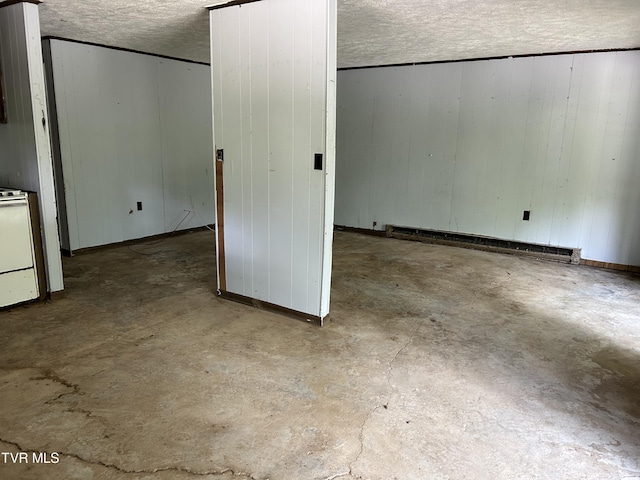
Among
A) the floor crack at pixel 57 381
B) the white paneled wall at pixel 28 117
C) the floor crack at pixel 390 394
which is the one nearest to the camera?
the floor crack at pixel 390 394

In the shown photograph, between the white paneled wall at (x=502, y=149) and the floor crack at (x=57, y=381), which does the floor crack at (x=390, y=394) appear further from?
the white paneled wall at (x=502, y=149)

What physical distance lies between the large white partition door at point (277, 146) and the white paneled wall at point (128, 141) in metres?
2.25

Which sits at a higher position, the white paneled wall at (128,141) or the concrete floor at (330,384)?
the white paneled wall at (128,141)

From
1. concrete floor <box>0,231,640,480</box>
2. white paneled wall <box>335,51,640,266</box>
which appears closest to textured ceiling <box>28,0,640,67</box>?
white paneled wall <box>335,51,640,266</box>

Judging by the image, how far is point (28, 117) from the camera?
3.44 meters

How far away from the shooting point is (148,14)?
138 inches

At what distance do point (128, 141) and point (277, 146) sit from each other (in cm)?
292

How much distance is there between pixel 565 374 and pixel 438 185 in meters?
3.48

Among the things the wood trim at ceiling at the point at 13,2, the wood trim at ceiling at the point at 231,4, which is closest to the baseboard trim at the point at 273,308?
the wood trim at ceiling at the point at 231,4

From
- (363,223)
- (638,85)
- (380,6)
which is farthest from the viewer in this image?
(363,223)

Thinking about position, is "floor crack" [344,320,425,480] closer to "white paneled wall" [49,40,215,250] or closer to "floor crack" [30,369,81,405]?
"floor crack" [30,369,81,405]

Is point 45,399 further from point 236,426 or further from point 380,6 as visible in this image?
point 380,6

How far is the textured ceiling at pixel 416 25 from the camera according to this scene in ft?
10.5

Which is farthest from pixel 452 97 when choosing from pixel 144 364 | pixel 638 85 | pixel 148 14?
pixel 144 364
